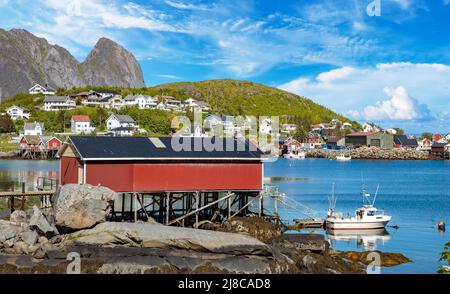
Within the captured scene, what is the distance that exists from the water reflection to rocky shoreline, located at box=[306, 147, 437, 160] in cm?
11488

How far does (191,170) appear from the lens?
1300 inches

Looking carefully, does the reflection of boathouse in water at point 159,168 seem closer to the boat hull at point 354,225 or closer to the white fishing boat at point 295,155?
the boat hull at point 354,225

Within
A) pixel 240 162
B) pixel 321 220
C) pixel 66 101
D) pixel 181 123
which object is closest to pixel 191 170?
pixel 240 162

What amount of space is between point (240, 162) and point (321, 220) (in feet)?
28.9

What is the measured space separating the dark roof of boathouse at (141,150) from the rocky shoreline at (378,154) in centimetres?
12100

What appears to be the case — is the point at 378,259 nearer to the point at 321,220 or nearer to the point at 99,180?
the point at 321,220

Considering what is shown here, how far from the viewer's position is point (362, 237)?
36719 mm

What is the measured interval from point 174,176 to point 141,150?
8.27ft

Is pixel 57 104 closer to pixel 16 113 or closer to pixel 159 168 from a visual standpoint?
pixel 16 113

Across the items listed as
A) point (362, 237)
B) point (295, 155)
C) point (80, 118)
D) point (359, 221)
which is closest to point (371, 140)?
point (295, 155)

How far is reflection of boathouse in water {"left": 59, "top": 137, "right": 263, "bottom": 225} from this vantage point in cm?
3108

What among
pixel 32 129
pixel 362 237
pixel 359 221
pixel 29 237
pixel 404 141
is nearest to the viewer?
pixel 29 237

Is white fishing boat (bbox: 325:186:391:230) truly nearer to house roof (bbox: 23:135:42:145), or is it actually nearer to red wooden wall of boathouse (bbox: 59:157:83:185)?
red wooden wall of boathouse (bbox: 59:157:83:185)

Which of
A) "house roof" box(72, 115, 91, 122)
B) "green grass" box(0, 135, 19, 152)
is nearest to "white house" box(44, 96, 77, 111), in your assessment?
"green grass" box(0, 135, 19, 152)
